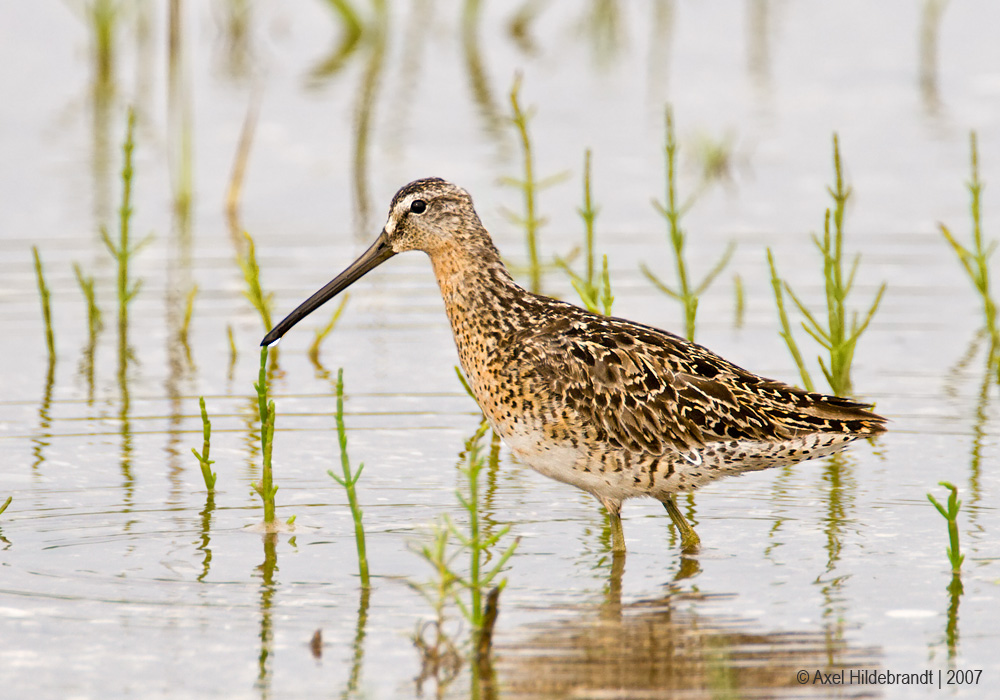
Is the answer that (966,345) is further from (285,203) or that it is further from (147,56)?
(147,56)

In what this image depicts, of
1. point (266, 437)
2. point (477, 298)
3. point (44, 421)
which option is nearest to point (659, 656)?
point (266, 437)

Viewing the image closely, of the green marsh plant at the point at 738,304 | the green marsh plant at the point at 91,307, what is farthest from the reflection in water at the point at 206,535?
the green marsh plant at the point at 738,304

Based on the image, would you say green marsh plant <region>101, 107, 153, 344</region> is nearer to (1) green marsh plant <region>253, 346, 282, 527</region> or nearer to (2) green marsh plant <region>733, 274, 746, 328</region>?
(1) green marsh plant <region>253, 346, 282, 527</region>

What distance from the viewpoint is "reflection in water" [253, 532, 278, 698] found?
15.6ft

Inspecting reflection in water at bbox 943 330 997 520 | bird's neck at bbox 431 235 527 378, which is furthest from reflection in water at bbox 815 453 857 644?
bird's neck at bbox 431 235 527 378

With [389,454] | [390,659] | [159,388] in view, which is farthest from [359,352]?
[390,659]

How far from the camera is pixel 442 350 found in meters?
8.98

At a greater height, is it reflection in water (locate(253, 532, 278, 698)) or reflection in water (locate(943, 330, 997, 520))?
reflection in water (locate(943, 330, 997, 520))

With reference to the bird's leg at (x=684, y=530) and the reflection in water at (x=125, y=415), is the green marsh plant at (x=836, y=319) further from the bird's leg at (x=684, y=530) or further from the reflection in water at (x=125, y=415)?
the reflection in water at (x=125, y=415)

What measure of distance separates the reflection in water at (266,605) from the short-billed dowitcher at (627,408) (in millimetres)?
972

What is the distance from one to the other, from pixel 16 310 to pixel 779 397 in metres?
5.43

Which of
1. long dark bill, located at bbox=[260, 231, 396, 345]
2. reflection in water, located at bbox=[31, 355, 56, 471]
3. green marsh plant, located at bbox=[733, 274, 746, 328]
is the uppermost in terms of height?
long dark bill, located at bbox=[260, 231, 396, 345]

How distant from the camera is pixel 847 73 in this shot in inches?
606

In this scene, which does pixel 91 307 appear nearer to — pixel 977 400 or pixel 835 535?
pixel 835 535
